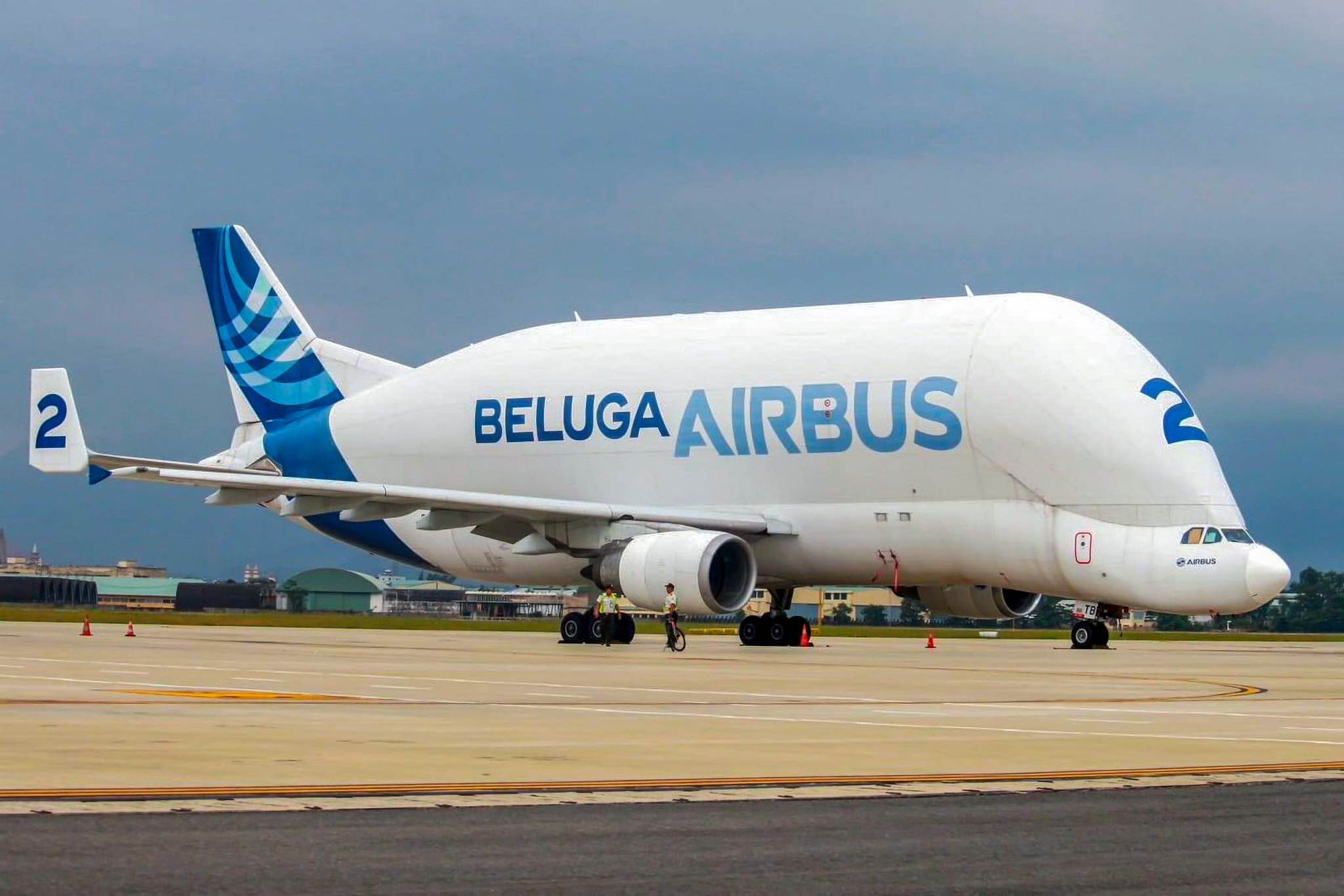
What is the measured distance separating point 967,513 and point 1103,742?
70.6ft

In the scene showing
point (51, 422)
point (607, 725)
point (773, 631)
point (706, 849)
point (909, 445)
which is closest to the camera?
point (706, 849)

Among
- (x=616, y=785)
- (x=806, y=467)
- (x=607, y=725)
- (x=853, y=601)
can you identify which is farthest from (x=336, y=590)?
(x=616, y=785)

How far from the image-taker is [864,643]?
47.3 meters

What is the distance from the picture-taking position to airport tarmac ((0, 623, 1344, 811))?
12.3m

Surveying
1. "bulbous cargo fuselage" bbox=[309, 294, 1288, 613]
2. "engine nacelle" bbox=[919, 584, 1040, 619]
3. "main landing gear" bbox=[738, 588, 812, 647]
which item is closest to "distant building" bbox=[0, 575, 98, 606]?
"bulbous cargo fuselage" bbox=[309, 294, 1288, 613]

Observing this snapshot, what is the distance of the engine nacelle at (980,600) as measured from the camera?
137ft

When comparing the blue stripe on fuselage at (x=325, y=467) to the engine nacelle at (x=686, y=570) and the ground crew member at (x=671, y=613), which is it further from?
the ground crew member at (x=671, y=613)

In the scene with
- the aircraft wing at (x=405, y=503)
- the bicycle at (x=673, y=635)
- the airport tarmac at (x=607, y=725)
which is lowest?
the airport tarmac at (x=607, y=725)

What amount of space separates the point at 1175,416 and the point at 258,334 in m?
25.4

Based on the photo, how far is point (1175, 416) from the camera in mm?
37000

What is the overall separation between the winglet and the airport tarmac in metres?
7.29

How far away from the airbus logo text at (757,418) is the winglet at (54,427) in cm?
969

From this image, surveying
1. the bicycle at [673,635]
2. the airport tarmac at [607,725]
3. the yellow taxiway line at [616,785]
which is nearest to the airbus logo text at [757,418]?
the bicycle at [673,635]

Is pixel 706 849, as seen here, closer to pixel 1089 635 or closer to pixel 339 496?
pixel 339 496
